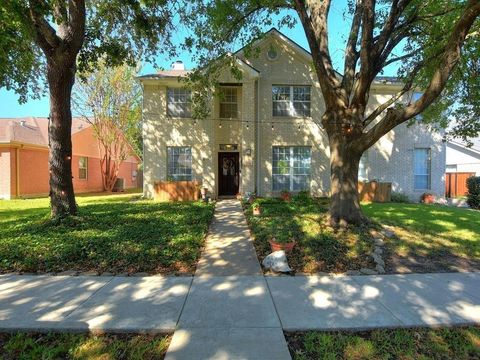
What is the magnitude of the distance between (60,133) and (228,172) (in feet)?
29.4

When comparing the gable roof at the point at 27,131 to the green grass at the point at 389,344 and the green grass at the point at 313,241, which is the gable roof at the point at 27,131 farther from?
the green grass at the point at 389,344

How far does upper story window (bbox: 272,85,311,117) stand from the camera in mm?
15781

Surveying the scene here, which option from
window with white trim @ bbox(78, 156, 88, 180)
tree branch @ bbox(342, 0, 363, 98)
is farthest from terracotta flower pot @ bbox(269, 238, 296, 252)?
window with white trim @ bbox(78, 156, 88, 180)

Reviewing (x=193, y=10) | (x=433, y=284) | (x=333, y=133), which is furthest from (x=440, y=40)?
(x=193, y=10)

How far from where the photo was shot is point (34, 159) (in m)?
18.0

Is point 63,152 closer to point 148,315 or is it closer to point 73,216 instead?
point 73,216

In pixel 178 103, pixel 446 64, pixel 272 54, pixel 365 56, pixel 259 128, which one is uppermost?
pixel 272 54

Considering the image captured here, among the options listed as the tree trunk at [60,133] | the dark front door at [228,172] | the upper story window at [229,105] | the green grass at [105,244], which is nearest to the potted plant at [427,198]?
the dark front door at [228,172]

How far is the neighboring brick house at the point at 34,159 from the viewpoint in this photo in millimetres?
16406

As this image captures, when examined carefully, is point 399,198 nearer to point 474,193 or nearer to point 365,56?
point 474,193

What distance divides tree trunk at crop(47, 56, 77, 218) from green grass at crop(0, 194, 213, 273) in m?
0.59

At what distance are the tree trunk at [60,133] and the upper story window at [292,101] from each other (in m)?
9.82

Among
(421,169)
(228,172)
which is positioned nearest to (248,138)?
(228,172)

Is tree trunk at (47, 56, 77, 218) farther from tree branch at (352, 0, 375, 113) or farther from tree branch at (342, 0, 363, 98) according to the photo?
tree branch at (352, 0, 375, 113)
